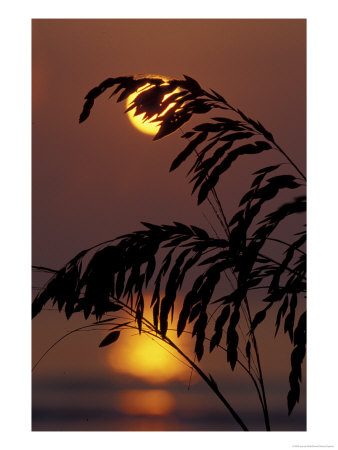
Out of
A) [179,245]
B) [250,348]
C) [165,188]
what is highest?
[165,188]

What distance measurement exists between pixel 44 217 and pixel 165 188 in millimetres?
374

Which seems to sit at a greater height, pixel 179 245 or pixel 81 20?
pixel 81 20

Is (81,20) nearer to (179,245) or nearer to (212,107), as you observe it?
(212,107)
